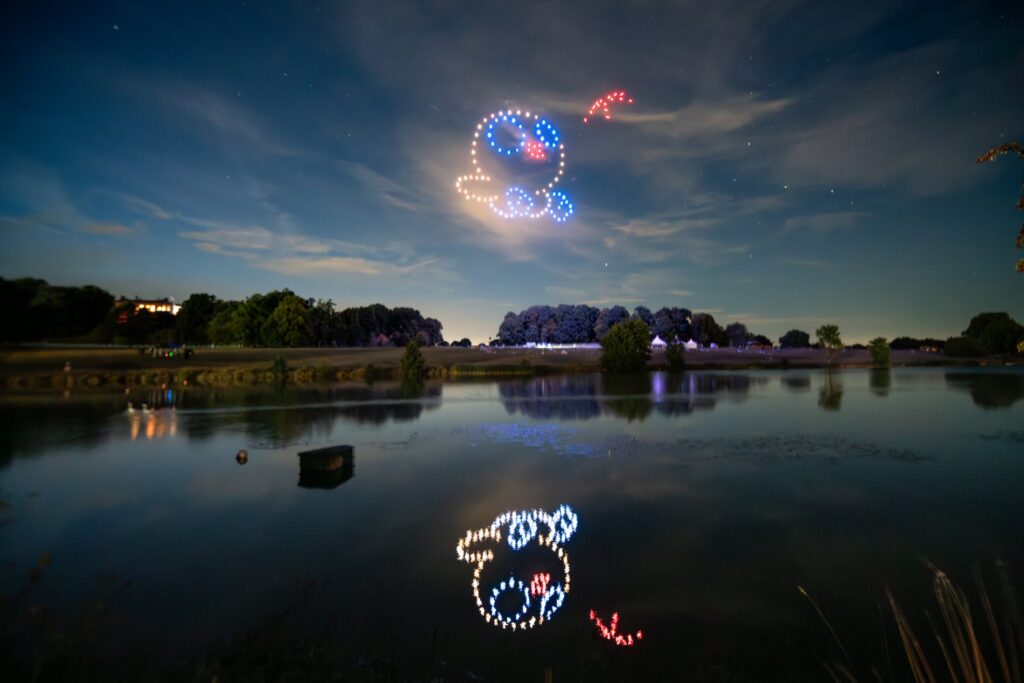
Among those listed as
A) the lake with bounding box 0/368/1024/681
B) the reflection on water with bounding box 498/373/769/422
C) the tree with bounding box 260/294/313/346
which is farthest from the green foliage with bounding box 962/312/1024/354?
the tree with bounding box 260/294/313/346

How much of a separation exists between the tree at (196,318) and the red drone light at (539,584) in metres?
109

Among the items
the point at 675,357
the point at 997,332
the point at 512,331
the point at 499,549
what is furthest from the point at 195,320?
the point at 997,332

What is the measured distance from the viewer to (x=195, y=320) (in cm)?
11394

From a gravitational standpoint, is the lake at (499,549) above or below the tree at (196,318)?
below

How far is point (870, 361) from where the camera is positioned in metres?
117

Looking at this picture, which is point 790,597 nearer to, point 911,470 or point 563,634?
point 563,634

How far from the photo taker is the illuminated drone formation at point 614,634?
7551 mm

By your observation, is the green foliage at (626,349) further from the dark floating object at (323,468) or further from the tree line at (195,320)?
the dark floating object at (323,468)

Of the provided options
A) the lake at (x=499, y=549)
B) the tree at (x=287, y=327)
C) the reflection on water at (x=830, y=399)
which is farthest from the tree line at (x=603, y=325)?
the lake at (x=499, y=549)

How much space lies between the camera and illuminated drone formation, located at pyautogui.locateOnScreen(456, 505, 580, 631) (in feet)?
27.4

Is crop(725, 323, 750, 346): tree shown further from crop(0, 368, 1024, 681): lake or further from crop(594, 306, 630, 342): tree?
crop(0, 368, 1024, 681): lake

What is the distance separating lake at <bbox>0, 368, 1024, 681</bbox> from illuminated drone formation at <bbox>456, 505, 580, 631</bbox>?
64mm

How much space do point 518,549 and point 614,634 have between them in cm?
364

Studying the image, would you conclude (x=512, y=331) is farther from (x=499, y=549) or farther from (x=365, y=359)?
(x=499, y=549)
